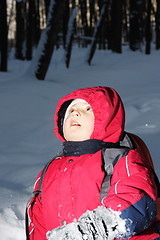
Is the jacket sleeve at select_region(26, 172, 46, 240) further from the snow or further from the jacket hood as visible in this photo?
the jacket hood

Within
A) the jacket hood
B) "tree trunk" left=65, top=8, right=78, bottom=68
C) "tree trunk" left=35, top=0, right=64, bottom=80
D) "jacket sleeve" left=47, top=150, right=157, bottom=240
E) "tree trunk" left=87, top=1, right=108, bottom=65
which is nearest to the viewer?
"jacket sleeve" left=47, top=150, right=157, bottom=240

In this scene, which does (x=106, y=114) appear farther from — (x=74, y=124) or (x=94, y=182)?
(x=94, y=182)

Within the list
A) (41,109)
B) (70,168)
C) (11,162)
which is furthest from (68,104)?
(41,109)

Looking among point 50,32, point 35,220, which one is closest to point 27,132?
point 35,220

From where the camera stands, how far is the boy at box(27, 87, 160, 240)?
1219 millimetres

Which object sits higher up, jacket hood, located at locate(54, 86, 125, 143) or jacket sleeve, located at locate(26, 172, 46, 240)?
jacket hood, located at locate(54, 86, 125, 143)

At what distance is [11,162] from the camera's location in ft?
9.08

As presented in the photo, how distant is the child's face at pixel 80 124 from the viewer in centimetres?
155

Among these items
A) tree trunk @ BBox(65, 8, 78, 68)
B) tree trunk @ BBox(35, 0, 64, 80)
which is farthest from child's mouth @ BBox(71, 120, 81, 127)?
tree trunk @ BBox(65, 8, 78, 68)

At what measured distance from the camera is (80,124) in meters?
1.57

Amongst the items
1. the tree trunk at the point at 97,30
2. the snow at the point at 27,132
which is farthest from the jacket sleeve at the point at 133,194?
the tree trunk at the point at 97,30

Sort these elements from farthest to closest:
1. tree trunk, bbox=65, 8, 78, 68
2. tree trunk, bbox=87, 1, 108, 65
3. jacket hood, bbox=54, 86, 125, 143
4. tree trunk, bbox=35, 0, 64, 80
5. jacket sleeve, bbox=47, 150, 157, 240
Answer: tree trunk, bbox=87, 1, 108, 65 < tree trunk, bbox=65, 8, 78, 68 < tree trunk, bbox=35, 0, 64, 80 < jacket hood, bbox=54, 86, 125, 143 < jacket sleeve, bbox=47, 150, 157, 240

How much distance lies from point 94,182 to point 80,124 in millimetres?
331

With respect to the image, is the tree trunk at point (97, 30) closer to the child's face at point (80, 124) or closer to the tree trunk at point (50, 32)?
the tree trunk at point (50, 32)
